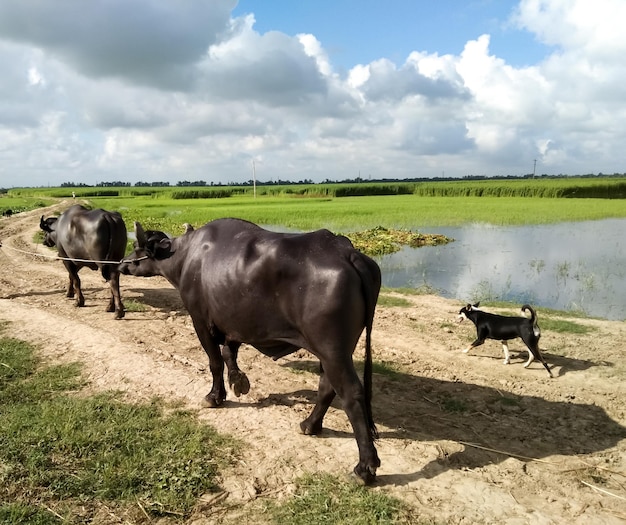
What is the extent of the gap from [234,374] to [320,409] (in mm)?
1076

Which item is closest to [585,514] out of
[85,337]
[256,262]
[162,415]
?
[256,262]

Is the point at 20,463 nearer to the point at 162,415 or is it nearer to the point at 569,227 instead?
the point at 162,415

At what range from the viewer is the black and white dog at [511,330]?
6230 millimetres

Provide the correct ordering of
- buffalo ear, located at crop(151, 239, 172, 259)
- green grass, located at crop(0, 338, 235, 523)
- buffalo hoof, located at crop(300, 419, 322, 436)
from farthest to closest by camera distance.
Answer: buffalo ear, located at crop(151, 239, 172, 259) < buffalo hoof, located at crop(300, 419, 322, 436) < green grass, located at crop(0, 338, 235, 523)

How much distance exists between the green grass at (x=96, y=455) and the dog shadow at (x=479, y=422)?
1.30 metres

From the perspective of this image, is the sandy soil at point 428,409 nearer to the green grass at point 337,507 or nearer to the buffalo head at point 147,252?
the green grass at point 337,507

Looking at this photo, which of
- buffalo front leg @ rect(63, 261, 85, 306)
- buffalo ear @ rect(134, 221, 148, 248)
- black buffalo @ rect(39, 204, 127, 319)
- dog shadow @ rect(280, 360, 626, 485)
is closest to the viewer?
dog shadow @ rect(280, 360, 626, 485)

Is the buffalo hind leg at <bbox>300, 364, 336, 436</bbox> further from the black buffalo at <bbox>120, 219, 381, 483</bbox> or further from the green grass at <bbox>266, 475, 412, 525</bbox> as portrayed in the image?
the green grass at <bbox>266, 475, 412, 525</bbox>

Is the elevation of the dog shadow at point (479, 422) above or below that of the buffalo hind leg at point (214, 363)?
below

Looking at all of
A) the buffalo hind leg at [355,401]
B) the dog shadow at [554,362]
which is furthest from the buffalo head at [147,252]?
the dog shadow at [554,362]

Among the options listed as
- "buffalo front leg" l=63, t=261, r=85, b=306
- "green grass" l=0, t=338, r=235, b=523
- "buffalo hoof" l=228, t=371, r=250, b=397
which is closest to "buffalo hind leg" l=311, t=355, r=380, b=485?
"green grass" l=0, t=338, r=235, b=523

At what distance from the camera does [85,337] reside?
22.5ft

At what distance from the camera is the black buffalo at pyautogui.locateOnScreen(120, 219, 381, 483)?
364 cm

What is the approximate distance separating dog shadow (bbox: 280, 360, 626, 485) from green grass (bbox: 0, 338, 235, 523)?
130 centimetres
